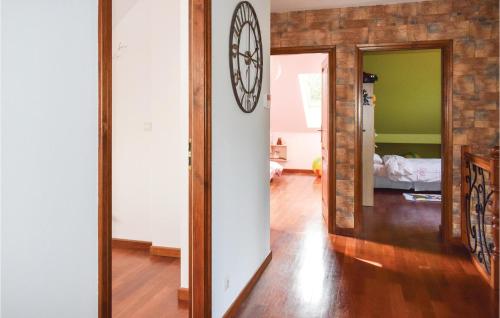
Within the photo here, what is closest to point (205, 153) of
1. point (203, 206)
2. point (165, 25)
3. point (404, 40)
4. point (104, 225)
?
point (203, 206)

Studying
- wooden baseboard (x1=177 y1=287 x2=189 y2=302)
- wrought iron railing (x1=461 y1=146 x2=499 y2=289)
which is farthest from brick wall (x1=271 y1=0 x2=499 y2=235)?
wooden baseboard (x1=177 y1=287 x2=189 y2=302)

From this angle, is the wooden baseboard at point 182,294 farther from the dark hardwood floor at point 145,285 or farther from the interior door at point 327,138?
the interior door at point 327,138

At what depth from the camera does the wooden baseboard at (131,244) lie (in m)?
3.85

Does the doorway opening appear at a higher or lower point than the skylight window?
lower

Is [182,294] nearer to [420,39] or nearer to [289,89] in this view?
[420,39]

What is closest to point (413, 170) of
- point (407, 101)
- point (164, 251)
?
point (407, 101)

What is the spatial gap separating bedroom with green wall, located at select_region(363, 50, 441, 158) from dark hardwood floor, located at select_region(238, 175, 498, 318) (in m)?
3.24

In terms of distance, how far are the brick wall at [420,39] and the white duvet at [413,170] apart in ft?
9.41

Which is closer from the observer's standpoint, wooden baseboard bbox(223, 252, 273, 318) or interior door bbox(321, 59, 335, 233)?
wooden baseboard bbox(223, 252, 273, 318)

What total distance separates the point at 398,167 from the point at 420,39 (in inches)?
127

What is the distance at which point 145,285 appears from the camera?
2.98 m

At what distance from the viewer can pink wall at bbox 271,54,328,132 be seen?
8.01m

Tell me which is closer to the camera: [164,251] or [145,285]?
[145,285]

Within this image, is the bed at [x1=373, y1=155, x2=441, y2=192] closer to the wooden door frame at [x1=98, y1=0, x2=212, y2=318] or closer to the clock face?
the clock face
